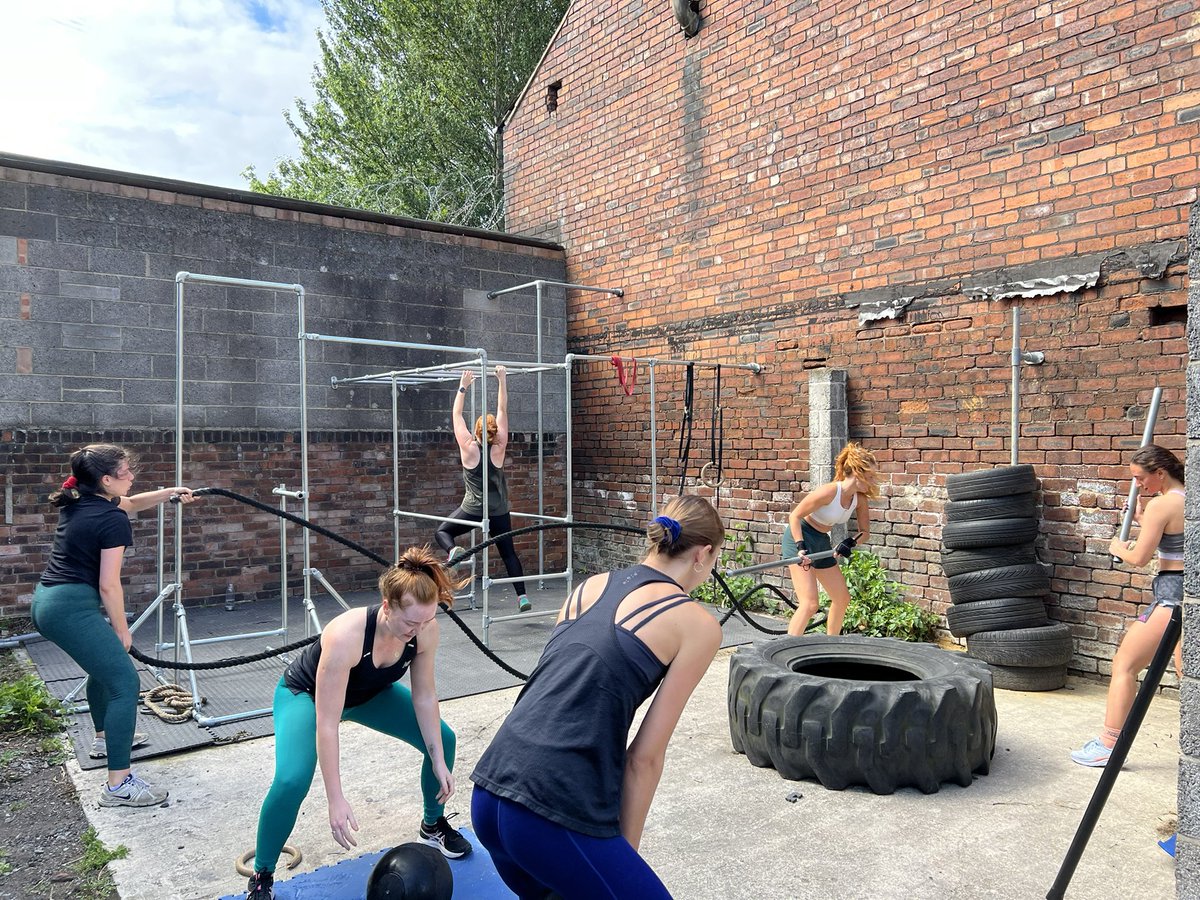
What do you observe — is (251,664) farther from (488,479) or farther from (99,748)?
(488,479)

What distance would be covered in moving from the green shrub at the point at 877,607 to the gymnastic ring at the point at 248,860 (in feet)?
14.6

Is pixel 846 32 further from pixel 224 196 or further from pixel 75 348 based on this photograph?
pixel 75 348

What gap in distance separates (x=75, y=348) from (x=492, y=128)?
1394 centimetres

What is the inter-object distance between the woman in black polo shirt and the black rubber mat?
22.6 inches

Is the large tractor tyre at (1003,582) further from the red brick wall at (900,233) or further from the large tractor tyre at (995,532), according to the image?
the red brick wall at (900,233)

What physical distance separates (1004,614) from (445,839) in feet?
13.2

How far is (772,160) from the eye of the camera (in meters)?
8.07

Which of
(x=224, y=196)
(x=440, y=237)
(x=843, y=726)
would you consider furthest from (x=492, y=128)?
(x=843, y=726)

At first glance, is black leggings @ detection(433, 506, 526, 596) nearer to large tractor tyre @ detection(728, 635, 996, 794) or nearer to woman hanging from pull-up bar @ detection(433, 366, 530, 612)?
woman hanging from pull-up bar @ detection(433, 366, 530, 612)

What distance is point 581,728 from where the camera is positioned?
6.66 feet

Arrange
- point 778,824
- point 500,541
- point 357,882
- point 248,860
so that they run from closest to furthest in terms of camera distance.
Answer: point 357,882
point 248,860
point 778,824
point 500,541

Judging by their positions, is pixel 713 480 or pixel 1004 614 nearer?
pixel 1004 614

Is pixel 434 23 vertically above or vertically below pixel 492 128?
above

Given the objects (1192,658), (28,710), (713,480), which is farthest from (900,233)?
(28,710)
